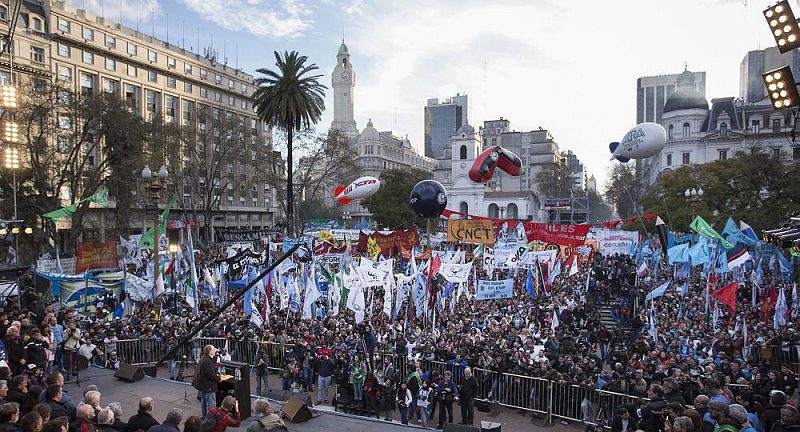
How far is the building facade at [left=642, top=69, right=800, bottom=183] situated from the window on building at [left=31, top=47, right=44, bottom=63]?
71.4m

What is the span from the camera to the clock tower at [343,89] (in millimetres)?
144500

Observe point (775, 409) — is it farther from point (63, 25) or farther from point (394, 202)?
point (63, 25)

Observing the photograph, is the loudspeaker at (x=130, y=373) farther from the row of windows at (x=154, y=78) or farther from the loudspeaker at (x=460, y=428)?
the row of windows at (x=154, y=78)

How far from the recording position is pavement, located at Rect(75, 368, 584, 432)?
28.8ft

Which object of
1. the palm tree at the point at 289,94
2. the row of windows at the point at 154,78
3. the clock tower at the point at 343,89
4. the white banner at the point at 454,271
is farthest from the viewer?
the clock tower at the point at 343,89

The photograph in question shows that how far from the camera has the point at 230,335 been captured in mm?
15523

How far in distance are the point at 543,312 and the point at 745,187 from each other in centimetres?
2103

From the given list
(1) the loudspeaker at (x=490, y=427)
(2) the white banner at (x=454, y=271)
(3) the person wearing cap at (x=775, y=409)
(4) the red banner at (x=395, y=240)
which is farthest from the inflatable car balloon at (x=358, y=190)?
(3) the person wearing cap at (x=775, y=409)

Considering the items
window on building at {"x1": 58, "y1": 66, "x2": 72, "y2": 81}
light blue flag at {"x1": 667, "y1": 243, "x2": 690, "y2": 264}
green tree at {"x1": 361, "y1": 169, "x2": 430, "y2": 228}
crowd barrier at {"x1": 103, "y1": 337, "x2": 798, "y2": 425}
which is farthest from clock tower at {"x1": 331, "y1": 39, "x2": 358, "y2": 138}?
crowd barrier at {"x1": 103, "y1": 337, "x2": 798, "y2": 425}

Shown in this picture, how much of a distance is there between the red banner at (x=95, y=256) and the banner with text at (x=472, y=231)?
14.2 m

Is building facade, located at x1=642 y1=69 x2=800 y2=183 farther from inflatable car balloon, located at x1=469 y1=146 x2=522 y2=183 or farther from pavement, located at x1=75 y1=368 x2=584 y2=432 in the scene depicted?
pavement, located at x1=75 y1=368 x2=584 y2=432

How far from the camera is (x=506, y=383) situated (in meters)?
12.4

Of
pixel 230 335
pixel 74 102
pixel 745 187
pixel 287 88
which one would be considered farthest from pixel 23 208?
pixel 745 187

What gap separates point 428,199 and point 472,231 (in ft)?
15.5
